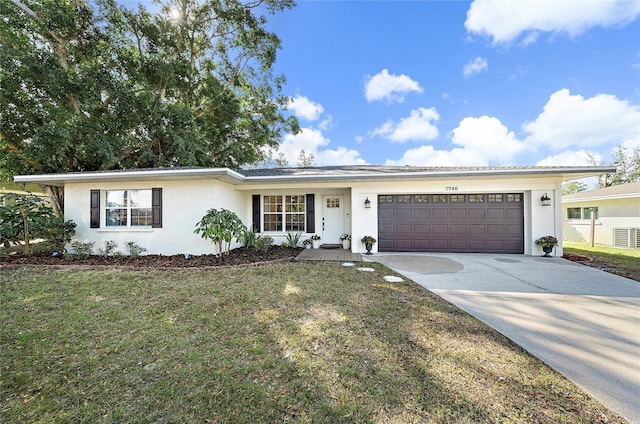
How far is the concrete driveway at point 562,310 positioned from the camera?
2.20 m

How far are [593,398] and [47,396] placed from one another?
14.0ft

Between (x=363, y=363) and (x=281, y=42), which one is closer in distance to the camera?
(x=363, y=363)

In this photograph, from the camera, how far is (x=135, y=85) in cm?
1116

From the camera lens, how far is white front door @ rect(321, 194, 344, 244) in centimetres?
966

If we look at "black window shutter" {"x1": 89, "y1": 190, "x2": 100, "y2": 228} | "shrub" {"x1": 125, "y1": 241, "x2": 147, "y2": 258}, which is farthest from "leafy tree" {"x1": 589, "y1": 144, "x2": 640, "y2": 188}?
"black window shutter" {"x1": 89, "y1": 190, "x2": 100, "y2": 228}

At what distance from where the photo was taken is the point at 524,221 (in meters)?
7.95

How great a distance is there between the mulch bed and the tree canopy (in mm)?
3823

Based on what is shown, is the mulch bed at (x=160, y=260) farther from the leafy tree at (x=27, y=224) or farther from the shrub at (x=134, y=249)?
the leafy tree at (x=27, y=224)

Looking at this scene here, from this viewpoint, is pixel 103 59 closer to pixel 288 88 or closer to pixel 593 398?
pixel 288 88

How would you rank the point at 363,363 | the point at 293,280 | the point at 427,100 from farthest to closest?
1. the point at 427,100
2. the point at 293,280
3. the point at 363,363

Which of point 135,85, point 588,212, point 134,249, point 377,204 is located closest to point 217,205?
point 134,249

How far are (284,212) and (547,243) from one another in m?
8.62

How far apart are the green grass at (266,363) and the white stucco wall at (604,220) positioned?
42.1 ft

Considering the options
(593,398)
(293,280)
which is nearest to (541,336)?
(593,398)
